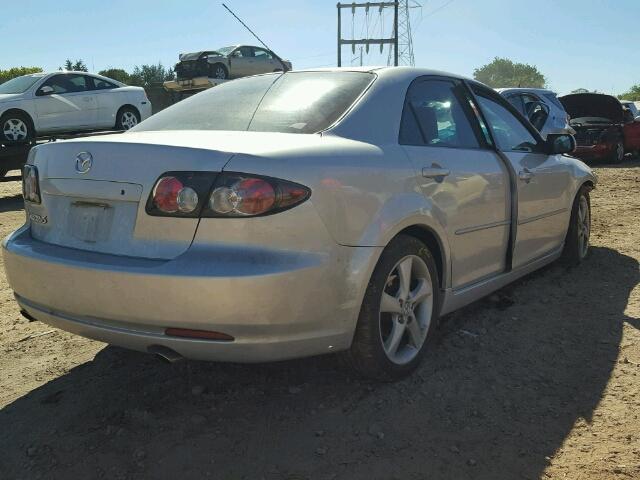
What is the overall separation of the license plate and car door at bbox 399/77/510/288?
1.47 metres

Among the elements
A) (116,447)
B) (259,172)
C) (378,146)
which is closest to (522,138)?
(378,146)

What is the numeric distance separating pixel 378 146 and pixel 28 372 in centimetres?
222

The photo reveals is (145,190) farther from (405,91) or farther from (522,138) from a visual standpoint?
(522,138)

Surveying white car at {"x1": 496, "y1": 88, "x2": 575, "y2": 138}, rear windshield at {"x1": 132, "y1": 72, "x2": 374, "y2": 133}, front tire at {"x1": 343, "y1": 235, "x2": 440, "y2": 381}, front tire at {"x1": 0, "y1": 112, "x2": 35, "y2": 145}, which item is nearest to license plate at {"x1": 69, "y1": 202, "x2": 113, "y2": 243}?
rear windshield at {"x1": 132, "y1": 72, "x2": 374, "y2": 133}

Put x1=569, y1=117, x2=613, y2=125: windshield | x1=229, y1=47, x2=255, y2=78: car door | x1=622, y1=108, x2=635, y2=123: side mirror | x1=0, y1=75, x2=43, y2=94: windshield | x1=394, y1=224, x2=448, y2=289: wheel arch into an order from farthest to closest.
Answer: x1=229, y1=47, x2=255, y2=78: car door
x1=622, y1=108, x2=635, y2=123: side mirror
x1=569, y1=117, x2=613, y2=125: windshield
x1=0, y1=75, x2=43, y2=94: windshield
x1=394, y1=224, x2=448, y2=289: wheel arch

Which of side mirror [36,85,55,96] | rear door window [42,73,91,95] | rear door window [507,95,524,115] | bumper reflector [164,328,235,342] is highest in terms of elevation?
rear door window [42,73,91,95]

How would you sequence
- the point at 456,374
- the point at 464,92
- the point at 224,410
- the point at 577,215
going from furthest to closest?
the point at 577,215, the point at 464,92, the point at 456,374, the point at 224,410

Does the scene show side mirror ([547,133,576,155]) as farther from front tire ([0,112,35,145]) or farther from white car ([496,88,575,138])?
front tire ([0,112,35,145])

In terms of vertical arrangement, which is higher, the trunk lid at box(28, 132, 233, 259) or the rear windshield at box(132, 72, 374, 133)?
the rear windshield at box(132, 72, 374, 133)

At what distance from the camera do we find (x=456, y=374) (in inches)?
131

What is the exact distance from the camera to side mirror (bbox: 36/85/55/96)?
11614 mm

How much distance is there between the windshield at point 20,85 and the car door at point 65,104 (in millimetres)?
197

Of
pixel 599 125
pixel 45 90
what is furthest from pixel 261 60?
pixel 599 125

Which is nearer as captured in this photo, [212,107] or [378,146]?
[378,146]
